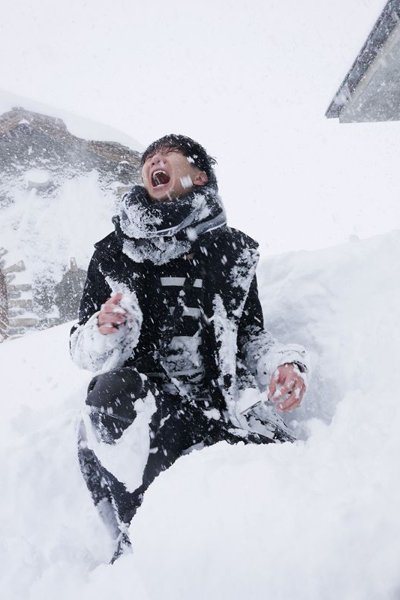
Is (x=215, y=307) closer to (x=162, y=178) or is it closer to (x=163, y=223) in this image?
(x=163, y=223)

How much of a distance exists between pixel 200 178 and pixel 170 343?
2.75 ft

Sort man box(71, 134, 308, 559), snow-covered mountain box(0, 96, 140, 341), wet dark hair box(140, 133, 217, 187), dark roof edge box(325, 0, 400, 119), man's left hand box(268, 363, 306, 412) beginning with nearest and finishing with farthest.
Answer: man box(71, 134, 308, 559) → man's left hand box(268, 363, 306, 412) → wet dark hair box(140, 133, 217, 187) → dark roof edge box(325, 0, 400, 119) → snow-covered mountain box(0, 96, 140, 341)

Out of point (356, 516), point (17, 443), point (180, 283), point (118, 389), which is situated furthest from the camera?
point (17, 443)

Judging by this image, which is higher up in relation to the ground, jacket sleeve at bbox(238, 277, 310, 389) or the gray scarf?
the gray scarf

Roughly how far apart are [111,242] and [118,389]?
2.49ft

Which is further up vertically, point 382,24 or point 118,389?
point 382,24

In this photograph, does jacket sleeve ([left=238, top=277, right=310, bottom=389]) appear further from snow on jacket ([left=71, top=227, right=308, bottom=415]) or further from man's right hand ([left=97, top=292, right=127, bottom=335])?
man's right hand ([left=97, top=292, right=127, bottom=335])

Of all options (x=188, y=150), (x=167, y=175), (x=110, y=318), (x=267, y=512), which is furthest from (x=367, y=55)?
(x=267, y=512)

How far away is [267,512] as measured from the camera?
0.78 metres

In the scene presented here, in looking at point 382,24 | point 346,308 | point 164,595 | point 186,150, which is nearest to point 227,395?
point 346,308

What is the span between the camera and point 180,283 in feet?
6.09

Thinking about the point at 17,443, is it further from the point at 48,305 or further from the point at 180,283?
the point at 48,305

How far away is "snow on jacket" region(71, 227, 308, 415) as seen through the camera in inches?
67.5

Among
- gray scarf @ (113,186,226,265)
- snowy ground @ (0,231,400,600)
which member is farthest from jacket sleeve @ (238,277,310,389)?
gray scarf @ (113,186,226,265)
